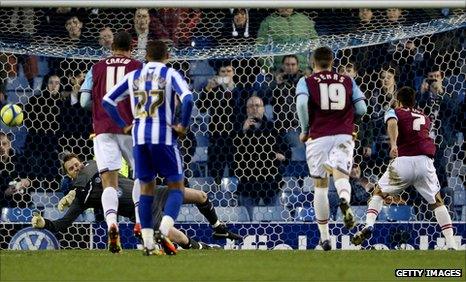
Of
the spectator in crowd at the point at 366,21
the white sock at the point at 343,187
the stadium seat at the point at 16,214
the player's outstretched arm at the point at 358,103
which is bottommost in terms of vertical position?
the stadium seat at the point at 16,214

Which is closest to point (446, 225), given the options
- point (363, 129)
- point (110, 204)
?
point (363, 129)

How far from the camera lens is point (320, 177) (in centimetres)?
1231

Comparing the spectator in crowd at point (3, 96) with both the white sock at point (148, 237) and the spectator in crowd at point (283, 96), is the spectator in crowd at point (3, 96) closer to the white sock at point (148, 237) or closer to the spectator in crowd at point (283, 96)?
the spectator in crowd at point (283, 96)

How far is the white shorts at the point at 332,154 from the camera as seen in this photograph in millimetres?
12180

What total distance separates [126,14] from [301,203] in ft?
9.28

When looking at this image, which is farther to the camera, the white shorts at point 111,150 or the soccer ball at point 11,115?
the soccer ball at point 11,115

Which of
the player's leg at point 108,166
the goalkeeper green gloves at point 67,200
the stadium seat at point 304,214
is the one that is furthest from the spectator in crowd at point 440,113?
the player's leg at point 108,166

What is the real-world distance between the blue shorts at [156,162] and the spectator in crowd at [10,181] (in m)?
4.22

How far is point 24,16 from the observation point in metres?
14.9

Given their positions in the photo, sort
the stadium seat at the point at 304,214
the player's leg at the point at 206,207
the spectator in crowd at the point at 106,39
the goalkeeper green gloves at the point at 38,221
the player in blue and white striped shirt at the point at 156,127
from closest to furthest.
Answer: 1. the player in blue and white striped shirt at the point at 156,127
2. the player's leg at the point at 206,207
3. the goalkeeper green gloves at the point at 38,221
4. the stadium seat at the point at 304,214
5. the spectator in crowd at the point at 106,39

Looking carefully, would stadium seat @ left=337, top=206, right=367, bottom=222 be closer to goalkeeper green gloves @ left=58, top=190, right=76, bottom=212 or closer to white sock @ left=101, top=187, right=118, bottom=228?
goalkeeper green gloves @ left=58, top=190, right=76, bottom=212

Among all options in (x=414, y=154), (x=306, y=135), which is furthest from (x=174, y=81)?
(x=414, y=154)

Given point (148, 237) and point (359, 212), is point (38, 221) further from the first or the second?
point (359, 212)

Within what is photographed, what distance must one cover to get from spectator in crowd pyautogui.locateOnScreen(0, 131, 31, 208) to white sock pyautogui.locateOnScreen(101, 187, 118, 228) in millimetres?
3120
